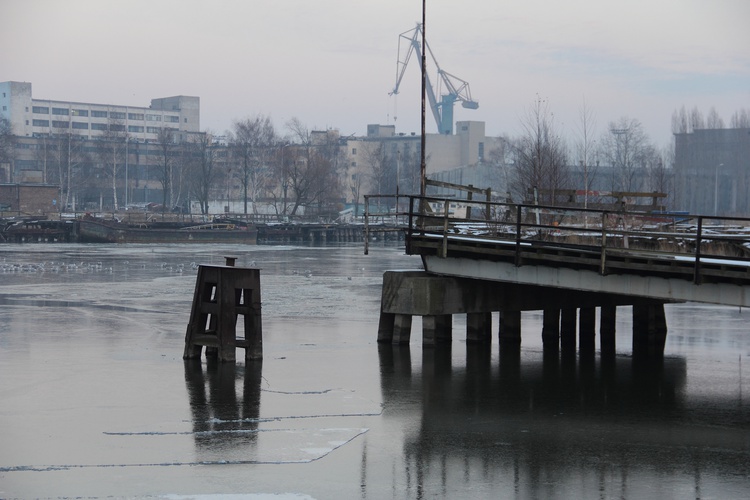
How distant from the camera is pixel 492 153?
614ft

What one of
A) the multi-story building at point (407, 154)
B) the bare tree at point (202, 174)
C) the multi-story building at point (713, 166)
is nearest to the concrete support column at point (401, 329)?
the multi-story building at point (713, 166)

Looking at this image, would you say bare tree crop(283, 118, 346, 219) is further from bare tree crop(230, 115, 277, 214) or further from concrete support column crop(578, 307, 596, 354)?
concrete support column crop(578, 307, 596, 354)

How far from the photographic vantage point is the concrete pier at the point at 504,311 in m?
21.8

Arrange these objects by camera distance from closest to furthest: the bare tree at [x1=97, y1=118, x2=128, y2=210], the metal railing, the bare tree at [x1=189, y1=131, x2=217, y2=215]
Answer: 1. the metal railing
2. the bare tree at [x1=189, y1=131, x2=217, y2=215]
3. the bare tree at [x1=97, y1=118, x2=128, y2=210]

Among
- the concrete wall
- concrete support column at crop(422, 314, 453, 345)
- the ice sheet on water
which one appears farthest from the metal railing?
the concrete wall

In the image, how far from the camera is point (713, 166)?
124625mm

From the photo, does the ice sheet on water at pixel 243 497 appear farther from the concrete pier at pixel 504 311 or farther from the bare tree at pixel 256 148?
the bare tree at pixel 256 148

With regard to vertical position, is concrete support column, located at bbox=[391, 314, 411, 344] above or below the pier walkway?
below

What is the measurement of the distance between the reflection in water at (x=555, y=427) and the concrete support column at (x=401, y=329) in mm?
1063

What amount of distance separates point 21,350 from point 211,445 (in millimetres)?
9438

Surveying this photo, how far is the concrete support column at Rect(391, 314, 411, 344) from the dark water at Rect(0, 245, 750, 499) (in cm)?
26

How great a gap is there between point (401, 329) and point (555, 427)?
8184mm

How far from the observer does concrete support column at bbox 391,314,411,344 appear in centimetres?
2291

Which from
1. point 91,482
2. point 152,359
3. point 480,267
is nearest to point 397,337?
point 480,267
